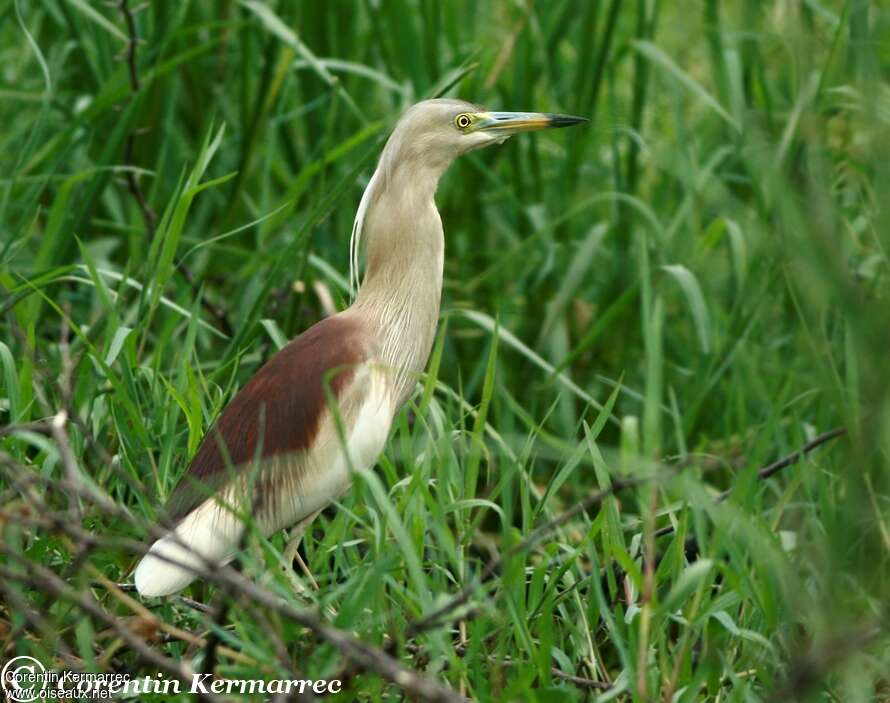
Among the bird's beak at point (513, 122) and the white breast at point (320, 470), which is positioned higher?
the bird's beak at point (513, 122)

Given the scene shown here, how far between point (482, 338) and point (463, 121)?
116 cm

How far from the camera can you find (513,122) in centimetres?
279

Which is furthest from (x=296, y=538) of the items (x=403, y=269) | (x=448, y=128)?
(x=448, y=128)

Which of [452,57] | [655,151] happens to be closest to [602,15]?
[452,57]

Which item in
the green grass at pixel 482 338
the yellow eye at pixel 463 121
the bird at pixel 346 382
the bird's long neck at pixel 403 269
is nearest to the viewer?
the green grass at pixel 482 338

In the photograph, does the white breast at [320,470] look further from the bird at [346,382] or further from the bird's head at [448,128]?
the bird's head at [448,128]

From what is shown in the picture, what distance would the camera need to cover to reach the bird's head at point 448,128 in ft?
8.74

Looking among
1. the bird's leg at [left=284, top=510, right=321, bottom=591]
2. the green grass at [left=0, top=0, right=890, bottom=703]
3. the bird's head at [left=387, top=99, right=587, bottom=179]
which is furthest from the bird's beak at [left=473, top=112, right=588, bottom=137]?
the bird's leg at [left=284, top=510, right=321, bottom=591]

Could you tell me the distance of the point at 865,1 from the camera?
9.79ft

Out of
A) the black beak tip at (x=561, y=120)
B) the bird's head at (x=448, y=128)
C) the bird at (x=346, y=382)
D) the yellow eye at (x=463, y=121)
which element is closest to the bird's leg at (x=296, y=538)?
the bird at (x=346, y=382)

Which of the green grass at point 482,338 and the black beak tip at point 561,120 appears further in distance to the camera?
the black beak tip at point 561,120

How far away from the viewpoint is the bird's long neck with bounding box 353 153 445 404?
2.58 meters

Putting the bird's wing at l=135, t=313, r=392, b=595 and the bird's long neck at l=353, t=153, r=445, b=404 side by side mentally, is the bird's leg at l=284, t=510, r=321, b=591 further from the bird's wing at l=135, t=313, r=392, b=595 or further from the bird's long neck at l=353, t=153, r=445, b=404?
the bird's long neck at l=353, t=153, r=445, b=404

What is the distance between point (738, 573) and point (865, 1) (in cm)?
149
